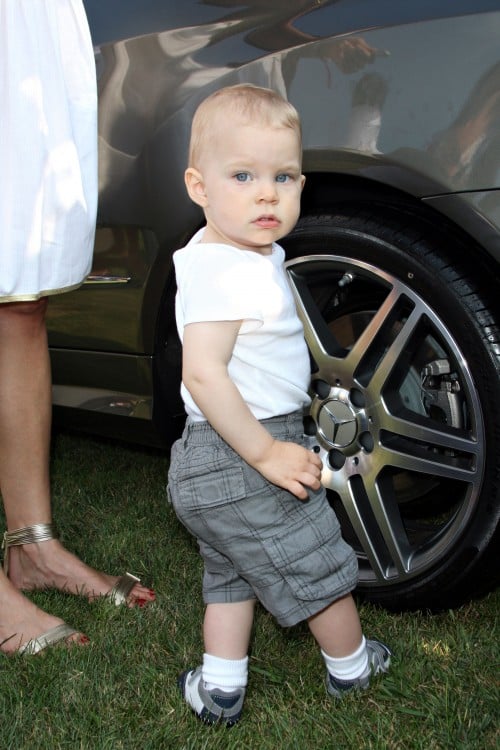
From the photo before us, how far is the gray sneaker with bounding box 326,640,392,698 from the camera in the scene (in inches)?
81.3

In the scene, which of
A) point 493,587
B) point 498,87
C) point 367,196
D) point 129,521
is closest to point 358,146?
point 367,196

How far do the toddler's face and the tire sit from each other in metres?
0.45

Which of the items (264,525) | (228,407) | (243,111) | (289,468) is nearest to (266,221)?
(243,111)

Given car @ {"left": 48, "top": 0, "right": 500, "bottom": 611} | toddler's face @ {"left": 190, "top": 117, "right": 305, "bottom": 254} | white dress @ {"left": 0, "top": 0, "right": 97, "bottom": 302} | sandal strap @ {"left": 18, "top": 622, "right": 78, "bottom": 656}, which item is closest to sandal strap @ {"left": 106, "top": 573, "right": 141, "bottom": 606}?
sandal strap @ {"left": 18, "top": 622, "right": 78, "bottom": 656}

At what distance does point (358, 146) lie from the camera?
7.20ft

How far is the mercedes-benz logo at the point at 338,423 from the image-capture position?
2.37m

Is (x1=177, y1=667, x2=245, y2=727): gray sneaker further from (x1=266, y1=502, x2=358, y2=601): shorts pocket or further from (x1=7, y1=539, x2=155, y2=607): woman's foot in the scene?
(x1=7, y1=539, x2=155, y2=607): woman's foot

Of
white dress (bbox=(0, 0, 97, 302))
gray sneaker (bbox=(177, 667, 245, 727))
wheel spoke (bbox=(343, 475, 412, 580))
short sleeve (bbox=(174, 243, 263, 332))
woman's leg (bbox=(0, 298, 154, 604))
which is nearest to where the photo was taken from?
short sleeve (bbox=(174, 243, 263, 332))

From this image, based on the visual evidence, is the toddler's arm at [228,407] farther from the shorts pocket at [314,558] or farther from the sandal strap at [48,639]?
the sandal strap at [48,639]

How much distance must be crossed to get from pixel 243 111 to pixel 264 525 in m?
0.73

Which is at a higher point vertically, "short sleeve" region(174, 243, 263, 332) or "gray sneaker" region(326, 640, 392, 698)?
"short sleeve" region(174, 243, 263, 332)

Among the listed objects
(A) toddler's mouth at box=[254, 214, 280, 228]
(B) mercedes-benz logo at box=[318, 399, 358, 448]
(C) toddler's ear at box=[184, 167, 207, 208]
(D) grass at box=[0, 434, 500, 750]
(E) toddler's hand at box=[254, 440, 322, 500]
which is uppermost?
(C) toddler's ear at box=[184, 167, 207, 208]

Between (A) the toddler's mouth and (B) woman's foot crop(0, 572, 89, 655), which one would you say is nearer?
(A) the toddler's mouth

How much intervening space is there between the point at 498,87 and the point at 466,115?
0.08 m
